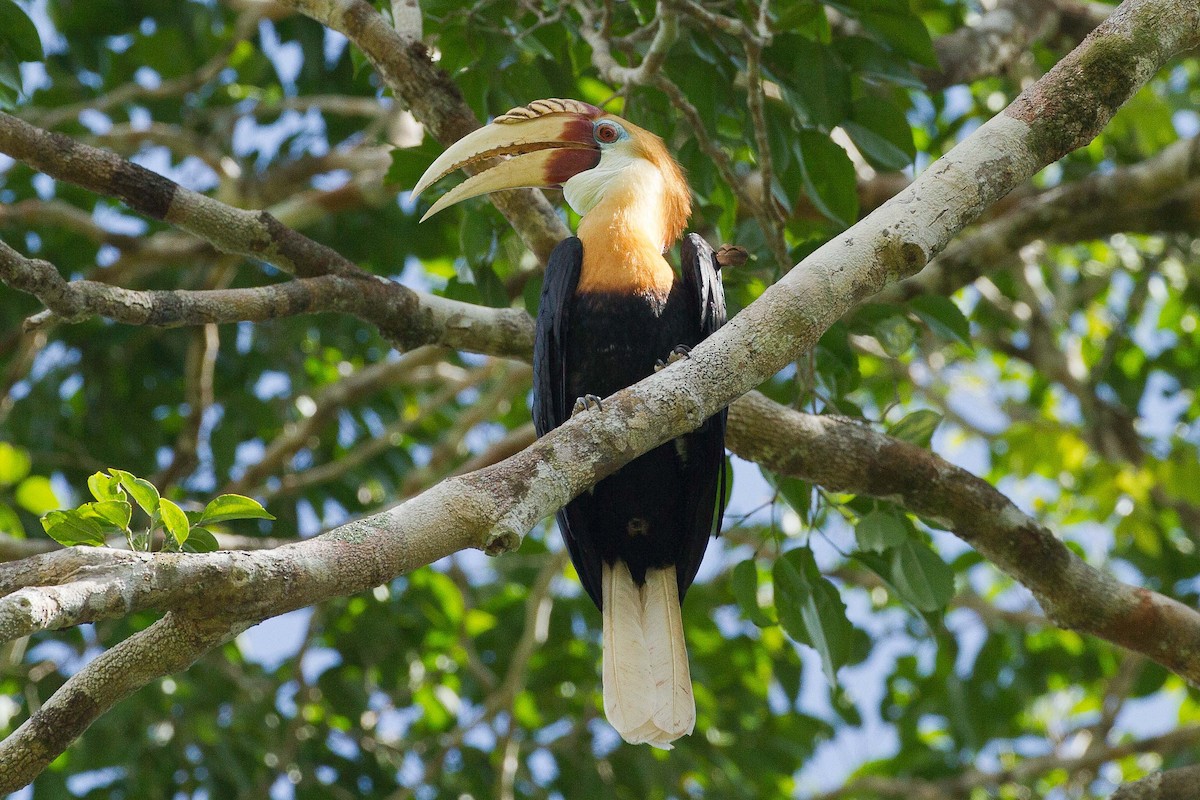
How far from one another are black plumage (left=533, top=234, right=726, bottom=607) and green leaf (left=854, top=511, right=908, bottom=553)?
390mm

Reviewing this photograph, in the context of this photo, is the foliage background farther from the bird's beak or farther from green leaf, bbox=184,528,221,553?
green leaf, bbox=184,528,221,553

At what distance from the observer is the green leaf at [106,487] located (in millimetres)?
Result: 2033

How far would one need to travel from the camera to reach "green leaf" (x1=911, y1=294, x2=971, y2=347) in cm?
368

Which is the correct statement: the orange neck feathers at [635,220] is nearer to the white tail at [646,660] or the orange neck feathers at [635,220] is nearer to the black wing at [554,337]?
the black wing at [554,337]

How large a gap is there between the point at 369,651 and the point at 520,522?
12.1 ft

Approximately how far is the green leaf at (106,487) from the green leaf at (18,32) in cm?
187

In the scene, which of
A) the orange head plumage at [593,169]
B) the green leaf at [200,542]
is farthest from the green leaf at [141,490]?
the orange head plumage at [593,169]

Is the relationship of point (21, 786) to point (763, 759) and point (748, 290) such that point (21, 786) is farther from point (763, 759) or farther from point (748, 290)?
point (763, 759)

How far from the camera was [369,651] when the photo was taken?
5.54 meters

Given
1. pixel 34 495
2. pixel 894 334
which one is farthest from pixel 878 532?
pixel 34 495

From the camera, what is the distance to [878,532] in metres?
3.29

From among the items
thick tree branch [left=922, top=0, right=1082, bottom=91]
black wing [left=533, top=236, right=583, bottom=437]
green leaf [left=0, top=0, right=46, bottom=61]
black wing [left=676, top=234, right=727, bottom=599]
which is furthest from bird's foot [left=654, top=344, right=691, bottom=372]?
thick tree branch [left=922, top=0, right=1082, bottom=91]

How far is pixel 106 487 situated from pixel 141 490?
65 millimetres

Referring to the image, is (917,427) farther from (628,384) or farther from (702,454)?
(628,384)
